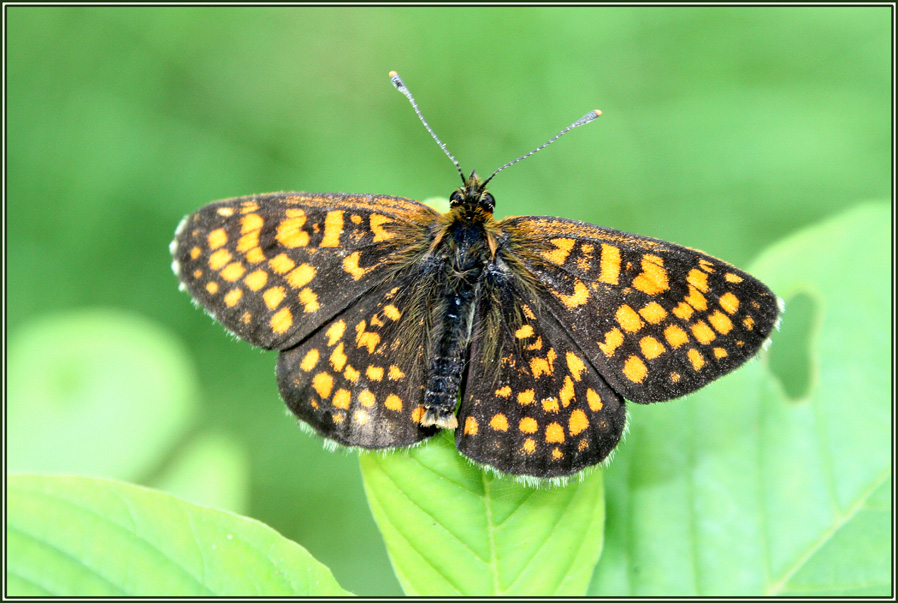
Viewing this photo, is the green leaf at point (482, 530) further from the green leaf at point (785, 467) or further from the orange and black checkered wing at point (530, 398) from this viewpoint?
the green leaf at point (785, 467)

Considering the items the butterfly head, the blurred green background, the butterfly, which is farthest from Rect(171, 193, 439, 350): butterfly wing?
the blurred green background

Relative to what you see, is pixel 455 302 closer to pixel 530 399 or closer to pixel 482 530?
pixel 530 399

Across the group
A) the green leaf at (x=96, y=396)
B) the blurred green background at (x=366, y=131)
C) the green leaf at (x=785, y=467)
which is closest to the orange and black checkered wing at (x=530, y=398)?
the green leaf at (x=785, y=467)

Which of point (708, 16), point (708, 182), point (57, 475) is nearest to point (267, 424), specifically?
point (57, 475)

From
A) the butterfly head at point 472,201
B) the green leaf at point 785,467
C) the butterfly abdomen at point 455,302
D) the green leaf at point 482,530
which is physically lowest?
the green leaf at point 785,467

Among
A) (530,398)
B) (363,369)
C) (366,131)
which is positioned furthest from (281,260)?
(366,131)

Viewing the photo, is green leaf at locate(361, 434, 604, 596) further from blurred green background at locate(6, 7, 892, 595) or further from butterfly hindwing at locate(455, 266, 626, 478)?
blurred green background at locate(6, 7, 892, 595)

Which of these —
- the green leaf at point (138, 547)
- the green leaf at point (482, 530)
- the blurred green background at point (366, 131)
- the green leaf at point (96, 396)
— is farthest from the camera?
the blurred green background at point (366, 131)

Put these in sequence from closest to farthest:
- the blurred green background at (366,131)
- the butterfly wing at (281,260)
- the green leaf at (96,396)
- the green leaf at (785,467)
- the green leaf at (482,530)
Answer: the green leaf at (482,530), the green leaf at (785,467), the butterfly wing at (281,260), the green leaf at (96,396), the blurred green background at (366,131)
